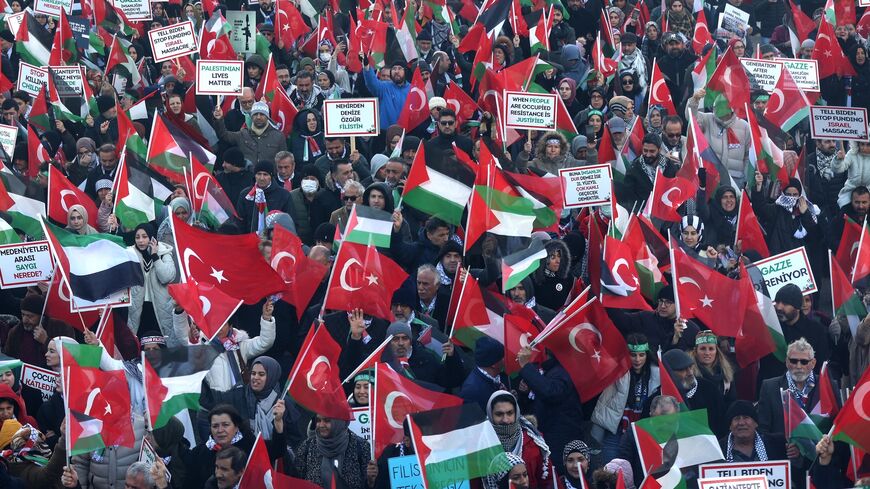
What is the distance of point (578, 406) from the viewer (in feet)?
37.7

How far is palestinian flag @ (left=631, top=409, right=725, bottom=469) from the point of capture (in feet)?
34.0

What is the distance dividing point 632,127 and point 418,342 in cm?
481

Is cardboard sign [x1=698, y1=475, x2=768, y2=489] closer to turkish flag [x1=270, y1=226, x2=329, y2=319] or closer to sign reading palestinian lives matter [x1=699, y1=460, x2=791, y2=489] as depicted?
sign reading palestinian lives matter [x1=699, y1=460, x2=791, y2=489]

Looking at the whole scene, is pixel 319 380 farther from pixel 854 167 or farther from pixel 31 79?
pixel 31 79

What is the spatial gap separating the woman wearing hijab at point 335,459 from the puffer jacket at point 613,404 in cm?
172

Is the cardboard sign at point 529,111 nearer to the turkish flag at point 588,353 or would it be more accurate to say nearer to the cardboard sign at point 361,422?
the turkish flag at point 588,353

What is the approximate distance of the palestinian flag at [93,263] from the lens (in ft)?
40.7

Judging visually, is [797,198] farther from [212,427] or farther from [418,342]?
[212,427]

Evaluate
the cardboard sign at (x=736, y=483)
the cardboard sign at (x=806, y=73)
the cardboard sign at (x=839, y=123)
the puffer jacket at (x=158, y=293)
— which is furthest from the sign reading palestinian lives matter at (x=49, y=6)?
the cardboard sign at (x=736, y=483)

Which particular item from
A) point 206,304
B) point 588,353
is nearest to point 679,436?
point 588,353

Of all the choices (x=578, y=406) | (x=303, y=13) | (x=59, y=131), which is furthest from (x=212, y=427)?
(x=303, y=13)

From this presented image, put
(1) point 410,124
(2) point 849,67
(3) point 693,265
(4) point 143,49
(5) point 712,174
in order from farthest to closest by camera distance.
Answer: (4) point 143,49, (2) point 849,67, (1) point 410,124, (5) point 712,174, (3) point 693,265

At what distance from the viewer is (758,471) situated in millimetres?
10172

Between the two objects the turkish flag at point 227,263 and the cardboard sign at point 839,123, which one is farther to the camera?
the cardboard sign at point 839,123
